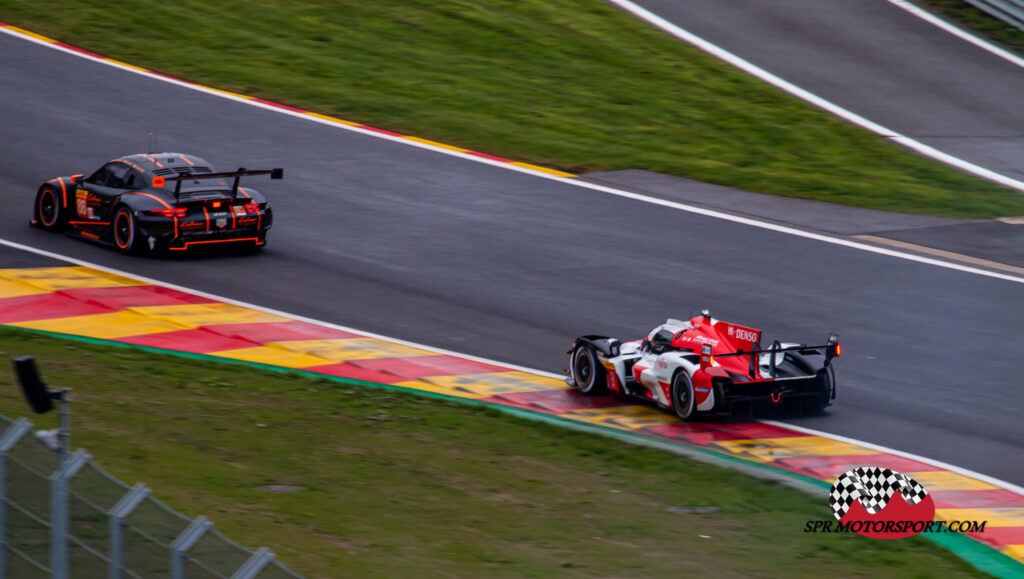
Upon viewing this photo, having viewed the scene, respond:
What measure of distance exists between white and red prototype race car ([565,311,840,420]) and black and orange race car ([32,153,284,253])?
23.7 feet

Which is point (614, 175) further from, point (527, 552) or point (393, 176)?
point (527, 552)

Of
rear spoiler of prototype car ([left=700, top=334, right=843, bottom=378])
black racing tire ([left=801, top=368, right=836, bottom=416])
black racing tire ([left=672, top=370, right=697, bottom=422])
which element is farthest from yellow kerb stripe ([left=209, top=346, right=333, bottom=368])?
black racing tire ([left=801, top=368, right=836, bottom=416])

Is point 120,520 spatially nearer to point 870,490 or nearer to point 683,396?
point 870,490

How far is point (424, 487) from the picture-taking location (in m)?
11.5

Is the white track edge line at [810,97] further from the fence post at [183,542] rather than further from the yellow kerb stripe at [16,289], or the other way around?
the fence post at [183,542]

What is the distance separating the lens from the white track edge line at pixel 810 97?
1093 inches

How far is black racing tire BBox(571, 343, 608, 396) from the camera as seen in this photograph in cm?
1487

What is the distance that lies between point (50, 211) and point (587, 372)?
433 inches

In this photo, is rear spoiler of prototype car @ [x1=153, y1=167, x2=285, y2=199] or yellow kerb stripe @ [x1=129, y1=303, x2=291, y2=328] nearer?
yellow kerb stripe @ [x1=129, y1=303, x2=291, y2=328]

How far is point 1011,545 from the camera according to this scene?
10766mm

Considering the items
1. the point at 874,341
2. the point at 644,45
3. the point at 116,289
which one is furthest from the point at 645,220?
the point at 644,45

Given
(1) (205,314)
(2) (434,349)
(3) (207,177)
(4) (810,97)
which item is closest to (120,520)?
(2) (434,349)

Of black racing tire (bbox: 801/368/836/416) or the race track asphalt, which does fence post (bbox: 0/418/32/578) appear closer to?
the race track asphalt

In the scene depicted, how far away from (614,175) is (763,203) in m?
3.03
